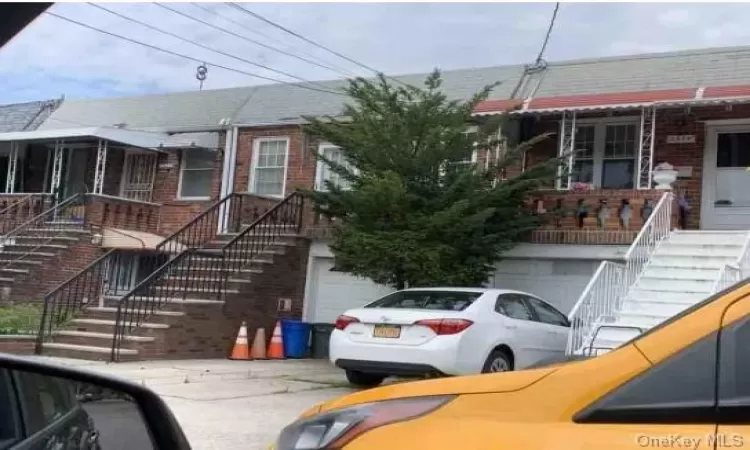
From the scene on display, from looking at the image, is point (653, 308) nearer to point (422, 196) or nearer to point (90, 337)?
point (422, 196)

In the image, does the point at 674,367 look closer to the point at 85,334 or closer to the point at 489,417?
the point at 489,417

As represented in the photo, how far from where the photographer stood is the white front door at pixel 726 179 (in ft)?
46.8

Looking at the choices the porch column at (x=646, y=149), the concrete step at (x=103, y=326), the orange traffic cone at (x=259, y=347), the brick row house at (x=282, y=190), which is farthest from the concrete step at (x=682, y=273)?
the concrete step at (x=103, y=326)

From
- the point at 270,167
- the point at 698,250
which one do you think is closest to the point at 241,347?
the point at 270,167

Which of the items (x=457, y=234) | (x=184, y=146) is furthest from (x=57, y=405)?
(x=184, y=146)

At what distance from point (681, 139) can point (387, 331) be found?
7.65m

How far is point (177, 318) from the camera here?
14.1 metres

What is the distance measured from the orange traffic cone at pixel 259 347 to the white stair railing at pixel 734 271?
311 inches

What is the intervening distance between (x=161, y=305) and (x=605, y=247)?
760 cm

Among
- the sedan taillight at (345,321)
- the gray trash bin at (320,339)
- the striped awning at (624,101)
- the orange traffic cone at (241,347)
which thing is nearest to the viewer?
the sedan taillight at (345,321)

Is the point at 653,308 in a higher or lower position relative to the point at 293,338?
higher

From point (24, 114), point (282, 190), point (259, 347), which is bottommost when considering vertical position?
point (259, 347)

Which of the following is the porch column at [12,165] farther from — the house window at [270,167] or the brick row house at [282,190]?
the house window at [270,167]

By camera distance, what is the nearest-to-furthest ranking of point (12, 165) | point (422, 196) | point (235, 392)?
point (235, 392) < point (422, 196) < point (12, 165)
